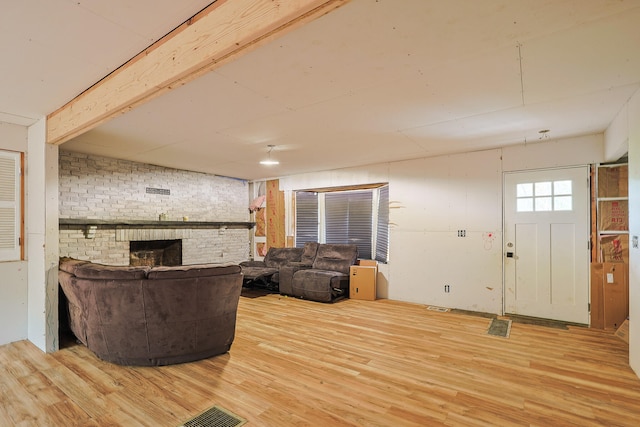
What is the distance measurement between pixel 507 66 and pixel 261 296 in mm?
5213

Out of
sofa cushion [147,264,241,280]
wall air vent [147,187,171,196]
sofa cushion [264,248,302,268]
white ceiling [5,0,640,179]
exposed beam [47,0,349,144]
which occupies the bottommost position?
sofa cushion [264,248,302,268]

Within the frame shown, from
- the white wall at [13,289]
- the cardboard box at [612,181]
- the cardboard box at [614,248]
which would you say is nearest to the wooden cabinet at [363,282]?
the cardboard box at [614,248]

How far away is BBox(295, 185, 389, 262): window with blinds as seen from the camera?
243 inches

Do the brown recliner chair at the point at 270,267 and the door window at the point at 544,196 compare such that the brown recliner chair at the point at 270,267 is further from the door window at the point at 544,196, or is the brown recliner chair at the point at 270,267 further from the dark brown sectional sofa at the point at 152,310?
the door window at the point at 544,196

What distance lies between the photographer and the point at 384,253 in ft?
19.7

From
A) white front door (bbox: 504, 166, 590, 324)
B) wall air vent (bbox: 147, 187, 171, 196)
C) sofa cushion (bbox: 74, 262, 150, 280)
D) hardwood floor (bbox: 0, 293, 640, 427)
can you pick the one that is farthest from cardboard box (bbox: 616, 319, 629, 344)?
wall air vent (bbox: 147, 187, 171, 196)

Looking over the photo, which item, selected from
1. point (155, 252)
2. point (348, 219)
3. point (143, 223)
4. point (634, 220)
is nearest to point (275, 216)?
point (348, 219)

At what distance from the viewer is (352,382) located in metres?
2.67

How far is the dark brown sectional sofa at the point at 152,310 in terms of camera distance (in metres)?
2.84

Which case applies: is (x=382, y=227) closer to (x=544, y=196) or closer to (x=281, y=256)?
(x=281, y=256)

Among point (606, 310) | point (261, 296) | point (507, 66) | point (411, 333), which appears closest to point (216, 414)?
point (411, 333)

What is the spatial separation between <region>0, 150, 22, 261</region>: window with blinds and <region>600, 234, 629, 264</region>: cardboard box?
23.5 ft

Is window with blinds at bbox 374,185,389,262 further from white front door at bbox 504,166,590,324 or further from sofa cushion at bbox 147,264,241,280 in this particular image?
sofa cushion at bbox 147,264,241,280

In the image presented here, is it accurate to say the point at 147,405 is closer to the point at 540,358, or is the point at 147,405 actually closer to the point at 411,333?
the point at 411,333
